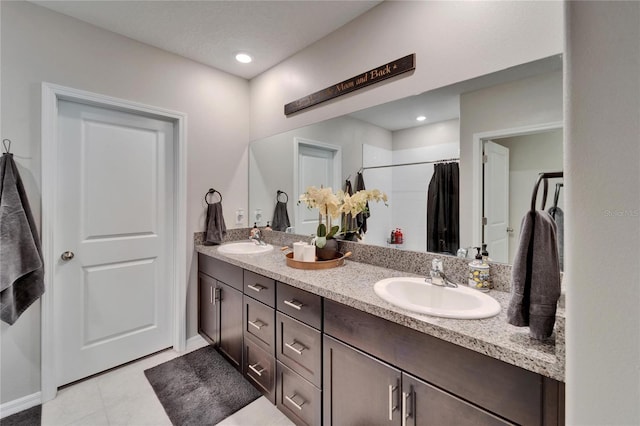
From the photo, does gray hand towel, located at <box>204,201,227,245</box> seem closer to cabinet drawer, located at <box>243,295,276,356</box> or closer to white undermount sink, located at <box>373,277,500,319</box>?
cabinet drawer, located at <box>243,295,276,356</box>

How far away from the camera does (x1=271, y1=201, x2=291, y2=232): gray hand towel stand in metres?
2.49

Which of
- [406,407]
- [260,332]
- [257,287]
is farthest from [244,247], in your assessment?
[406,407]

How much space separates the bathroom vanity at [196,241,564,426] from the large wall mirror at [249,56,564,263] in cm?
32

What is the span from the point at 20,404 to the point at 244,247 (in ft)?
5.32

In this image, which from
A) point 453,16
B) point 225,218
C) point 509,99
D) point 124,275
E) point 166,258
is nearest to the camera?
point 509,99

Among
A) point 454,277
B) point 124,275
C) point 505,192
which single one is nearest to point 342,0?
point 505,192

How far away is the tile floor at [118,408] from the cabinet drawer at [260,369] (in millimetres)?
105

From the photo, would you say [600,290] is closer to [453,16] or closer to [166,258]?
[453,16]

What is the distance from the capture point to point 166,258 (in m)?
2.32

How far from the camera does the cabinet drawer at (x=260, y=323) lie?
1.63 meters

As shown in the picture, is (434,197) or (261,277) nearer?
(434,197)

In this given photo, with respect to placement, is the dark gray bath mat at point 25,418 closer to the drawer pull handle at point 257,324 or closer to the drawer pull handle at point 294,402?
the drawer pull handle at point 257,324

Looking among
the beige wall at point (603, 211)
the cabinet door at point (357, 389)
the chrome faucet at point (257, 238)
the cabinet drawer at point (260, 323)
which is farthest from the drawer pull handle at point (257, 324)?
the beige wall at point (603, 211)

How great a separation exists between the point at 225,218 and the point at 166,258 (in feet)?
1.95
